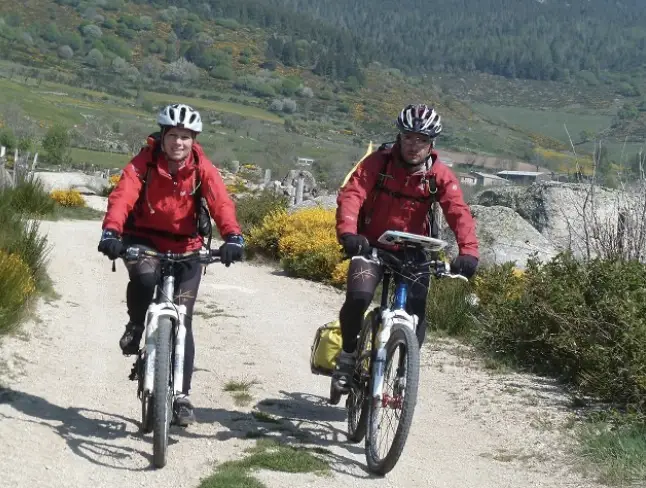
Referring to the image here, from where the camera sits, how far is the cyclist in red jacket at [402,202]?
5910 mm

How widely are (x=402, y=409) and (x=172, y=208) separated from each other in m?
1.81

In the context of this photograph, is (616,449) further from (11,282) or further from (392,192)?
(11,282)

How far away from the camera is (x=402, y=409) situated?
5.34m

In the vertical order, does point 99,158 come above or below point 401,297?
above

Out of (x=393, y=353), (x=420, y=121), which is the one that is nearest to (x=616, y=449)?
(x=393, y=353)

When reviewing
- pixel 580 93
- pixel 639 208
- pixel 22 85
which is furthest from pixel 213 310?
pixel 580 93

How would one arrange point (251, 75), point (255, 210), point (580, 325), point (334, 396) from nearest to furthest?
point (334, 396)
point (580, 325)
point (255, 210)
point (251, 75)

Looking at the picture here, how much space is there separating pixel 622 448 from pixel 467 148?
97.3 metres

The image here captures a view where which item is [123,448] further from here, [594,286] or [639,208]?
[639,208]

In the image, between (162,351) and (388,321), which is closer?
(162,351)

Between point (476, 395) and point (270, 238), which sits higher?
point (270, 238)

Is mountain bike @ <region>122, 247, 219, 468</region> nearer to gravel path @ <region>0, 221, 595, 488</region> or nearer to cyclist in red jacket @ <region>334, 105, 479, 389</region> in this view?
gravel path @ <region>0, 221, 595, 488</region>

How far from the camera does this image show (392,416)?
5.68 metres

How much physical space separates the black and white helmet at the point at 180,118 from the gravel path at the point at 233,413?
189 cm
